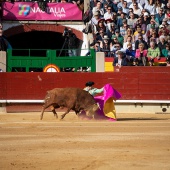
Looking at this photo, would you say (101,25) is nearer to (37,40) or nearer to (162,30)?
(162,30)

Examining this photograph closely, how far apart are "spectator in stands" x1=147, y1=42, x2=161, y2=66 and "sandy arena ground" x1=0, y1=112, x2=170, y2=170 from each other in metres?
3.60

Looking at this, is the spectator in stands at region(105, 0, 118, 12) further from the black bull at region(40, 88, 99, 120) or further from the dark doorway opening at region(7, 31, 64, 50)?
the black bull at region(40, 88, 99, 120)

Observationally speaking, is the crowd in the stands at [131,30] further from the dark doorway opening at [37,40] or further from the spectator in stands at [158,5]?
the dark doorway opening at [37,40]

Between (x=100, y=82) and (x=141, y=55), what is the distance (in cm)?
130

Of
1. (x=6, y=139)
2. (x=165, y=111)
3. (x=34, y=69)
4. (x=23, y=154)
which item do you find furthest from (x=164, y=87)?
(x=23, y=154)

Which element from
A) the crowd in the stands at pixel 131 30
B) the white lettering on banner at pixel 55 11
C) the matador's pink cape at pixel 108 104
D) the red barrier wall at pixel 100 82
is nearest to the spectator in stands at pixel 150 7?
the crowd in the stands at pixel 131 30

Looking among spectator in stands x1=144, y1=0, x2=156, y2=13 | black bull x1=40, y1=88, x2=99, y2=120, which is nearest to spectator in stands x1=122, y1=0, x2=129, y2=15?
spectator in stands x1=144, y1=0, x2=156, y2=13

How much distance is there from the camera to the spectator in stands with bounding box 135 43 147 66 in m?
19.7

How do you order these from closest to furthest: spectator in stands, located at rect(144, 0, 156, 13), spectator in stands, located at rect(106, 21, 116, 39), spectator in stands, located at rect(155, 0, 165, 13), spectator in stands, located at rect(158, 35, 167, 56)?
spectator in stands, located at rect(158, 35, 167, 56)
spectator in stands, located at rect(106, 21, 116, 39)
spectator in stands, located at rect(144, 0, 156, 13)
spectator in stands, located at rect(155, 0, 165, 13)

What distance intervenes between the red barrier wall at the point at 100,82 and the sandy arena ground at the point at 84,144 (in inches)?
129

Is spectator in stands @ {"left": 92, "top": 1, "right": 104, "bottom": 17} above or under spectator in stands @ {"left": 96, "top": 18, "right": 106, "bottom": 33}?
above

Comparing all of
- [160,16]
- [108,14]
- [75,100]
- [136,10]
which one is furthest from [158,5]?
[75,100]

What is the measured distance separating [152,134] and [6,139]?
8.56ft

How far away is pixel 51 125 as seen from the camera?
15016 mm
